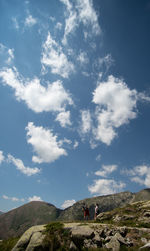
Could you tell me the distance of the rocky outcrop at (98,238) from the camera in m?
14.1

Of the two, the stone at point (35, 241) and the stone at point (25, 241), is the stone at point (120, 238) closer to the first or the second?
the stone at point (35, 241)

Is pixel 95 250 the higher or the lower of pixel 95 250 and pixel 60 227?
the lower

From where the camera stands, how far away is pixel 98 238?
48.6 ft

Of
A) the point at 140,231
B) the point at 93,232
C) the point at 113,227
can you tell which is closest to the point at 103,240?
the point at 93,232

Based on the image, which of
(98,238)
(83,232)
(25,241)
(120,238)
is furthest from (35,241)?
(120,238)

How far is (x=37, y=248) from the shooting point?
14.7 metres

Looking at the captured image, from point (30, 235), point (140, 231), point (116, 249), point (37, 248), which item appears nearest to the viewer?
point (116, 249)

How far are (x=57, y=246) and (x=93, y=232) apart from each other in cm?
354

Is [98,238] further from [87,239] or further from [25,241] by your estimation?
[25,241]

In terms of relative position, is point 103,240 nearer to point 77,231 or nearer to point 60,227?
point 77,231

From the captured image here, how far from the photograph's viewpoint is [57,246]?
14789mm

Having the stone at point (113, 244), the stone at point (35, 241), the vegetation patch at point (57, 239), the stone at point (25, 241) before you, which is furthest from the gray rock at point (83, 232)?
the stone at point (25, 241)

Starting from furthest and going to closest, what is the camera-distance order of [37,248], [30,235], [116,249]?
[30,235]
[37,248]
[116,249]

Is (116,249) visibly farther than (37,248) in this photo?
No
